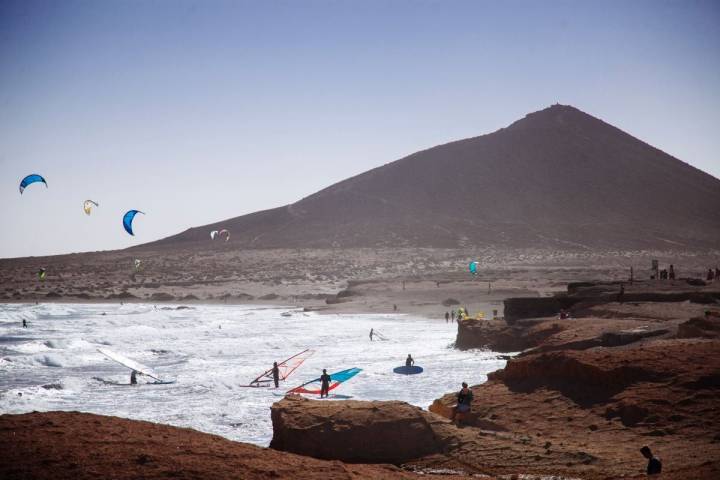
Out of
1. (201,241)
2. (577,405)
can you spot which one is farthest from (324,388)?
(201,241)

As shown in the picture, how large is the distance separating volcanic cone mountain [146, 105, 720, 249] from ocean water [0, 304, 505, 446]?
54.4m

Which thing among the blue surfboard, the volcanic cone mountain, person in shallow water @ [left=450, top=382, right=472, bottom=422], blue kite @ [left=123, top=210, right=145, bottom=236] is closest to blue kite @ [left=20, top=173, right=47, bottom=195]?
blue kite @ [left=123, top=210, right=145, bottom=236]

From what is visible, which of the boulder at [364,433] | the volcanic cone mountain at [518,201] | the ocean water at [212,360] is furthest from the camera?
the volcanic cone mountain at [518,201]

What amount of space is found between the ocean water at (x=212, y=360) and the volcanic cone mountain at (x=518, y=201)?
54379mm

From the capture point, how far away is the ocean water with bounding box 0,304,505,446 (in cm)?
1961

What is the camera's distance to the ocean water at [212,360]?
19.6 meters

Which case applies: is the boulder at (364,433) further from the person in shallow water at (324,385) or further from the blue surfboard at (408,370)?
the blue surfboard at (408,370)

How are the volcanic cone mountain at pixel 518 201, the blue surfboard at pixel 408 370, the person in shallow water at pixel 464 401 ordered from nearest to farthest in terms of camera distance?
the person in shallow water at pixel 464 401 → the blue surfboard at pixel 408 370 → the volcanic cone mountain at pixel 518 201

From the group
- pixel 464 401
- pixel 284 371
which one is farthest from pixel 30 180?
pixel 464 401

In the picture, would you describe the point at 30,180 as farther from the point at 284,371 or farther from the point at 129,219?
the point at 284,371

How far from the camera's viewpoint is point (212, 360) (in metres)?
28.9

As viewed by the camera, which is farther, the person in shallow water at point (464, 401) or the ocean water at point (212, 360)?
the ocean water at point (212, 360)

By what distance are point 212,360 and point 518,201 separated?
304 ft

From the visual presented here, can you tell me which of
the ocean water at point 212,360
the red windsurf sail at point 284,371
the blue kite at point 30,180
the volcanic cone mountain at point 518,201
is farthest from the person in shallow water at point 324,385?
the volcanic cone mountain at point 518,201
